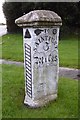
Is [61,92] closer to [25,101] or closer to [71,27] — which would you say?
[25,101]

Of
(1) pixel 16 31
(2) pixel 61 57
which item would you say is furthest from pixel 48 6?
(2) pixel 61 57

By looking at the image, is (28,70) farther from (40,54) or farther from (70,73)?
(70,73)

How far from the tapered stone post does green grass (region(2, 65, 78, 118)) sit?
19cm

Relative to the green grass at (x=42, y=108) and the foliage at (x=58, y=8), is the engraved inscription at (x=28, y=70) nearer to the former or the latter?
the green grass at (x=42, y=108)

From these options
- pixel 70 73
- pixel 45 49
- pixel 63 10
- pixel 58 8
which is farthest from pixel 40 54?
pixel 63 10

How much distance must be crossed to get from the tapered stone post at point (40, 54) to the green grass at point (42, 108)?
19cm

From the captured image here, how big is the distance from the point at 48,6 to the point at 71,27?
2665mm

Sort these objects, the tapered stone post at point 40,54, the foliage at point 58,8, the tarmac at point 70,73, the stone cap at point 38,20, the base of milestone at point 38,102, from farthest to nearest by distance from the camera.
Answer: the foliage at point 58,8 → the tarmac at point 70,73 → the base of milestone at point 38,102 → the tapered stone post at point 40,54 → the stone cap at point 38,20

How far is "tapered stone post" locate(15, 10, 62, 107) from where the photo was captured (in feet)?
18.9

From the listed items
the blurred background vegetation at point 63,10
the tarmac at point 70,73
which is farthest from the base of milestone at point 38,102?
the blurred background vegetation at point 63,10

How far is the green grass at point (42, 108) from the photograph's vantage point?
5.70 metres

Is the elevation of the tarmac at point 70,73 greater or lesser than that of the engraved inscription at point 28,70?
lesser

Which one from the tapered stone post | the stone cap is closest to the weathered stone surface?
the tapered stone post

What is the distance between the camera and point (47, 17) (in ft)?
19.1
